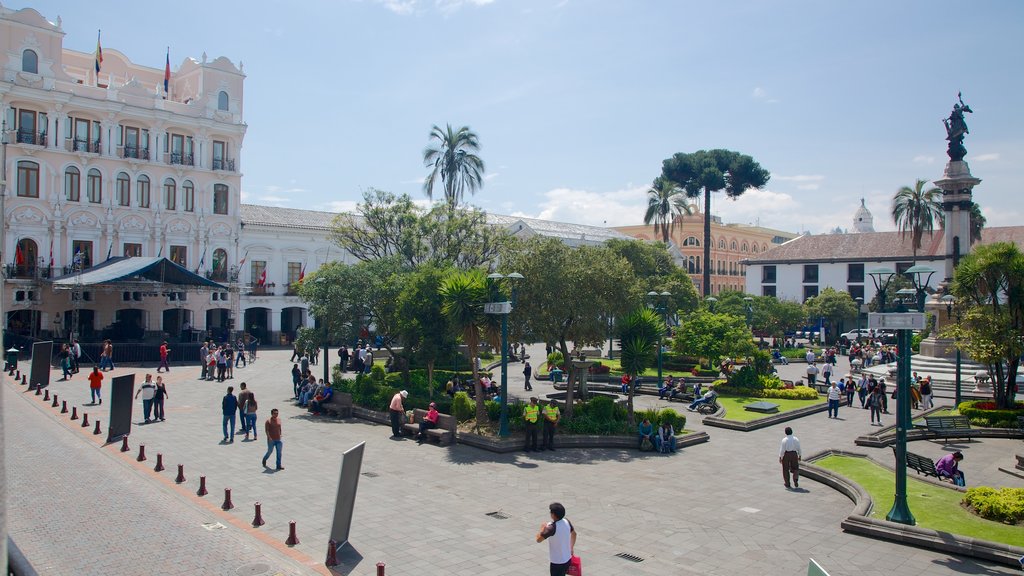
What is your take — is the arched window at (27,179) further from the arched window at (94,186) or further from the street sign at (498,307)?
the street sign at (498,307)

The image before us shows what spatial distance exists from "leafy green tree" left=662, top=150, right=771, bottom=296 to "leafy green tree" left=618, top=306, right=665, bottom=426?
129ft

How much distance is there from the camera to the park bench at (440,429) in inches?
771

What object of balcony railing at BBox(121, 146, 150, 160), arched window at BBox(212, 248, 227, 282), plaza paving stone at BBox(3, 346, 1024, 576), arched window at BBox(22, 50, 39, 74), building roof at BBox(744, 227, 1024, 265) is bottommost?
plaza paving stone at BBox(3, 346, 1024, 576)

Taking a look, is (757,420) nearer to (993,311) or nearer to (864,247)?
(993,311)

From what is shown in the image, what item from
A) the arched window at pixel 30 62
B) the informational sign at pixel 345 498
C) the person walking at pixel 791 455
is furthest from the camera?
the arched window at pixel 30 62

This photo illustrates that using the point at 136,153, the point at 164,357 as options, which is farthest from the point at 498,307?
the point at 136,153

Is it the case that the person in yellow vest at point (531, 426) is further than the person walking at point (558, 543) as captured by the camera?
Yes

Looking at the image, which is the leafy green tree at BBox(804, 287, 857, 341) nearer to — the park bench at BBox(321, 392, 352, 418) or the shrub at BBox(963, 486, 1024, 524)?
the park bench at BBox(321, 392, 352, 418)

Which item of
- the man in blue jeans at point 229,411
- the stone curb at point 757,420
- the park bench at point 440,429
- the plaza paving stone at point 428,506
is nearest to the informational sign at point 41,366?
the plaza paving stone at point 428,506

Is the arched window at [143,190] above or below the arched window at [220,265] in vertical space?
above

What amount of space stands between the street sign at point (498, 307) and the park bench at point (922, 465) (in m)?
9.47

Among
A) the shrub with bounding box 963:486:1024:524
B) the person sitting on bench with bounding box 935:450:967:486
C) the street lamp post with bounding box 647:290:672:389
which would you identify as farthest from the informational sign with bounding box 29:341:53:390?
the shrub with bounding box 963:486:1024:524

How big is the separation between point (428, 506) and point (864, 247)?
241ft

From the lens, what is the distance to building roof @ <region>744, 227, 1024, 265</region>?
227 feet
